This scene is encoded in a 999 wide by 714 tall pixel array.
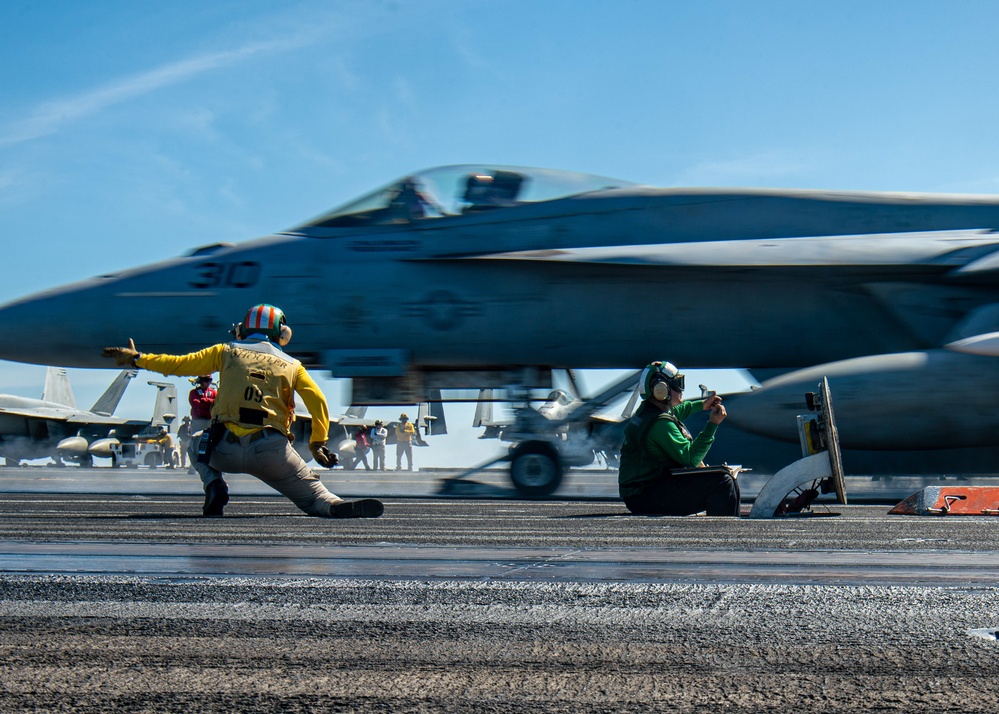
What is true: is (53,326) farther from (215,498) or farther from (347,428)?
(347,428)

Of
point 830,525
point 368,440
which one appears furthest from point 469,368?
point 368,440

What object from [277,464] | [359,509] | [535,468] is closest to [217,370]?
[277,464]

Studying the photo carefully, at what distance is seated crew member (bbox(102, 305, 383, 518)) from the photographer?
6109mm

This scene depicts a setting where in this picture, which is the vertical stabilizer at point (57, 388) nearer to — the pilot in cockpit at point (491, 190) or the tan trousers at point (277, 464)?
the pilot in cockpit at point (491, 190)

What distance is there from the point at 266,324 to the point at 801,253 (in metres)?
6.42

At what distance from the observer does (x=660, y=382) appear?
22.4 ft

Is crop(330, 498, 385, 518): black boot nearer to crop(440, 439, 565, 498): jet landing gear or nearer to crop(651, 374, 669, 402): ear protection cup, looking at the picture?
crop(651, 374, 669, 402): ear protection cup

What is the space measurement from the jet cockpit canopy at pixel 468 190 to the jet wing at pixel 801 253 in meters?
0.76

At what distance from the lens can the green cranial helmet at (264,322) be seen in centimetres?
646

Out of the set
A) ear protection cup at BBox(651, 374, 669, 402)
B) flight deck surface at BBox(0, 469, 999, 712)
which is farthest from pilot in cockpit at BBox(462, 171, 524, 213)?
flight deck surface at BBox(0, 469, 999, 712)

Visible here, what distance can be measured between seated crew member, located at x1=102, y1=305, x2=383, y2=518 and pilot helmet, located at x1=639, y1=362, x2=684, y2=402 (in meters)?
2.27

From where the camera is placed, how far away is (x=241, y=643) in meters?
1.88

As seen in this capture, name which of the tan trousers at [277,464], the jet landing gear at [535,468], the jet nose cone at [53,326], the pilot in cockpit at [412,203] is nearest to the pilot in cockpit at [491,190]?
the pilot in cockpit at [412,203]

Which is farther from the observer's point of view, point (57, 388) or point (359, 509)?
point (57, 388)
